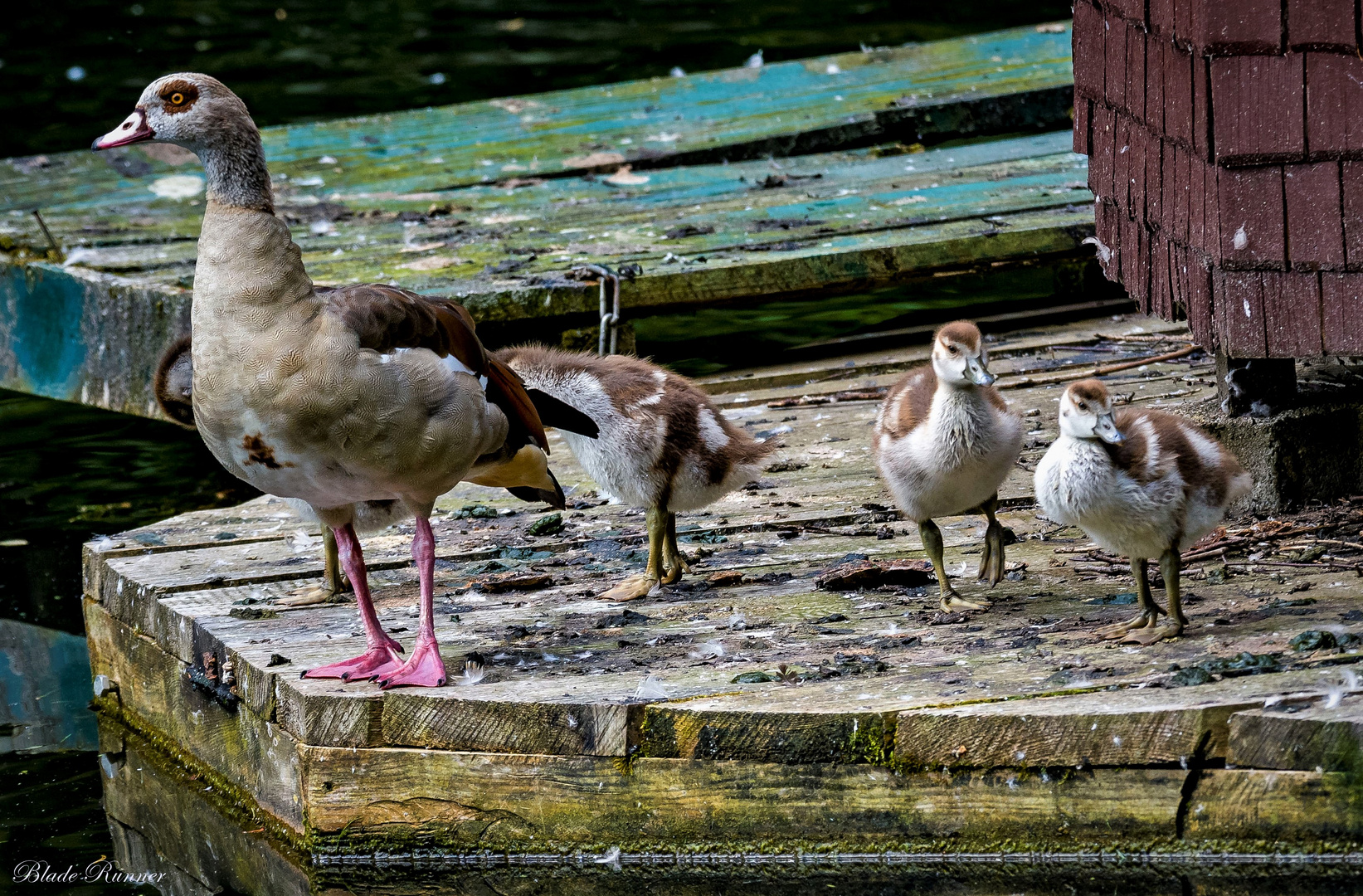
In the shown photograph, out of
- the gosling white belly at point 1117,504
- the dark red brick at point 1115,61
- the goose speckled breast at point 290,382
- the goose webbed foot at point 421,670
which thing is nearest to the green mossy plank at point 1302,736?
the gosling white belly at point 1117,504

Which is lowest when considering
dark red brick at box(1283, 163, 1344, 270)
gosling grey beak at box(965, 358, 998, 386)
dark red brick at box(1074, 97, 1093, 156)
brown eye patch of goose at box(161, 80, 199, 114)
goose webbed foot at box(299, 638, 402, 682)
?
goose webbed foot at box(299, 638, 402, 682)

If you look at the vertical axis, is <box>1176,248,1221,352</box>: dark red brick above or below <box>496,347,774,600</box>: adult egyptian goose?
above

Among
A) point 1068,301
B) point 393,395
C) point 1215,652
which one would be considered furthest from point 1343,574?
point 1068,301

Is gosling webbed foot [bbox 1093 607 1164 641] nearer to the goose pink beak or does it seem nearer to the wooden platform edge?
the wooden platform edge

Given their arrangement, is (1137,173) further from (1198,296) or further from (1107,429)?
(1107,429)

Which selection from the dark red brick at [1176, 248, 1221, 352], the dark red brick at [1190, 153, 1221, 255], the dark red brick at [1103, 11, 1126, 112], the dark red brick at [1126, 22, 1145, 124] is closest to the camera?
the dark red brick at [1190, 153, 1221, 255]

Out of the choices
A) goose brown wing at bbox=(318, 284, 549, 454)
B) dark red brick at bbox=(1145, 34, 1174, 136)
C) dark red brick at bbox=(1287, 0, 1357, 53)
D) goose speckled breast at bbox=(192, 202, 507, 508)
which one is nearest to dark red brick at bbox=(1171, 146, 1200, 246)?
dark red brick at bbox=(1145, 34, 1174, 136)

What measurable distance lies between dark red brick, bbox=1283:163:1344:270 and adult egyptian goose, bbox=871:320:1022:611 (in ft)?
3.29

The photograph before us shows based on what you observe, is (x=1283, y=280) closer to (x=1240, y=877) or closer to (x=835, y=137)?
(x=1240, y=877)

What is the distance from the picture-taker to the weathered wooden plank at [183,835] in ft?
17.3

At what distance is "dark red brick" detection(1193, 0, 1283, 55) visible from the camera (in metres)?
5.07

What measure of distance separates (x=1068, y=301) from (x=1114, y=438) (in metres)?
4.48

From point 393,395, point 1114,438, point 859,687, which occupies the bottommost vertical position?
point 859,687

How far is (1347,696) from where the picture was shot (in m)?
4.29
